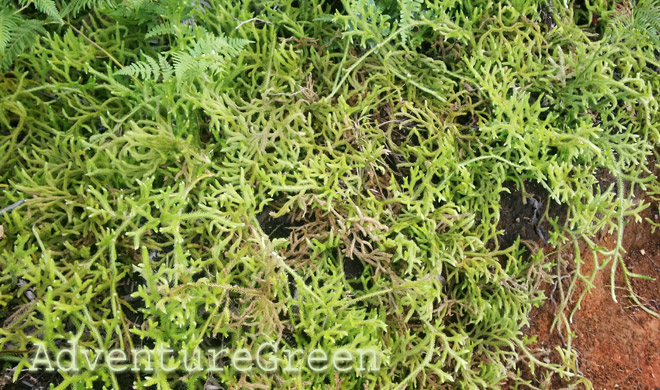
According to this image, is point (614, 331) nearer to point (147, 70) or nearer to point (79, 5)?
point (147, 70)

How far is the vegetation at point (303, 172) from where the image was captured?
1.71 m

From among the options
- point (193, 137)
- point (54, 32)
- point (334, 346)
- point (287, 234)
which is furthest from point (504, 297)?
point (54, 32)

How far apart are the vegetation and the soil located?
14 centimetres

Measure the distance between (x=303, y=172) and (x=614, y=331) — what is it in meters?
1.95

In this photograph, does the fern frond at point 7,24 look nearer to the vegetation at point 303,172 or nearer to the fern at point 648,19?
the vegetation at point 303,172

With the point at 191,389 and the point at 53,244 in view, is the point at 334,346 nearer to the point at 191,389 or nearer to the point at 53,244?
→ the point at 191,389

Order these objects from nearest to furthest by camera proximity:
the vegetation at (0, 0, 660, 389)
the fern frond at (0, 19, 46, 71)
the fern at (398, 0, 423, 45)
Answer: the vegetation at (0, 0, 660, 389) → the fern frond at (0, 19, 46, 71) → the fern at (398, 0, 423, 45)

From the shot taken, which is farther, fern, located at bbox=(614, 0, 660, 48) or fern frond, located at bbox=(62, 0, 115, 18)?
fern, located at bbox=(614, 0, 660, 48)

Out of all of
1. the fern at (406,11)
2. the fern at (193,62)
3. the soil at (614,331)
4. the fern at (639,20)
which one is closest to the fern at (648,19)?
the fern at (639,20)

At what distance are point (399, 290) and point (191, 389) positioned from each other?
2.86 ft

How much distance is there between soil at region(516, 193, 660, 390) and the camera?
2.46m

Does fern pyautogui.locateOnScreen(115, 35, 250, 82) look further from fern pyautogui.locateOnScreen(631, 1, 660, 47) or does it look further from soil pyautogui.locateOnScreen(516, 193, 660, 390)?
fern pyautogui.locateOnScreen(631, 1, 660, 47)

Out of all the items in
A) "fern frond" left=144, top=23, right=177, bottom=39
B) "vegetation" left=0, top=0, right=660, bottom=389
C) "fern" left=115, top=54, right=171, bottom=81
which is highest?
"fern frond" left=144, top=23, right=177, bottom=39

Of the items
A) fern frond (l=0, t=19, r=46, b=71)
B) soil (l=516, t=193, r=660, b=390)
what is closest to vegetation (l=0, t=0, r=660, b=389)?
fern frond (l=0, t=19, r=46, b=71)
